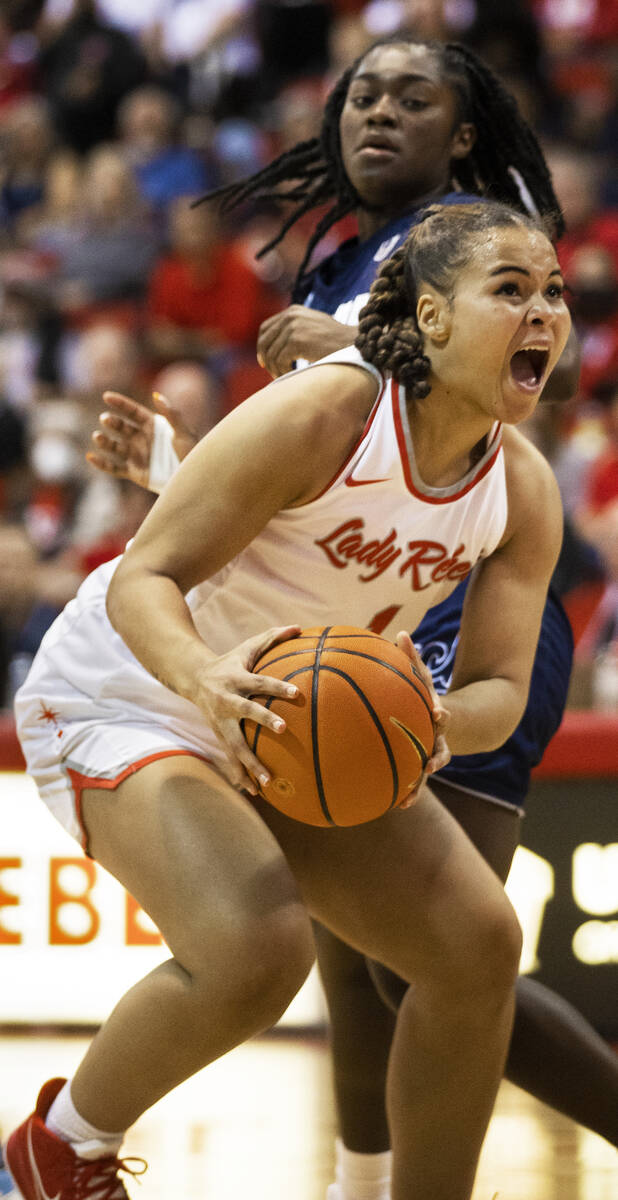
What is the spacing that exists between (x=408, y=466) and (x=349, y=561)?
0.57 ft

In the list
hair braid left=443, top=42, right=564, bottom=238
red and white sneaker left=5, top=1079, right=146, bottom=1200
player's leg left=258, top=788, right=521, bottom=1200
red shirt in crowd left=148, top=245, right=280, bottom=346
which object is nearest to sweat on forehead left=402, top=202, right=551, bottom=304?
hair braid left=443, top=42, right=564, bottom=238

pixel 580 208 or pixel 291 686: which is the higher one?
pixel 291 686

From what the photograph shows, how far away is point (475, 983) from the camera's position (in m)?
2.27

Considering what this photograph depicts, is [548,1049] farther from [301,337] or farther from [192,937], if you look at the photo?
[301,337]

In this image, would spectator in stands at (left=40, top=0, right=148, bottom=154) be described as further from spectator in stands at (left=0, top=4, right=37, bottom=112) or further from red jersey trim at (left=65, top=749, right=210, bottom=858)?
red jersey trim at (left=65, top=749, right=210, bottom=858)

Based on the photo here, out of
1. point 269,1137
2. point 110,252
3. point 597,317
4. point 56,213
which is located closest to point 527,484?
point 269,1137

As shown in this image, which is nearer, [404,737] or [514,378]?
[404,737]

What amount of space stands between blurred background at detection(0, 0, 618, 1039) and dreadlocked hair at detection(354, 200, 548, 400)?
6.95 feet

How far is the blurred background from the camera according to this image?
4.19 metres

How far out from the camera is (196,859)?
211 cm

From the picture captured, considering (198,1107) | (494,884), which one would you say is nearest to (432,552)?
(494,884)

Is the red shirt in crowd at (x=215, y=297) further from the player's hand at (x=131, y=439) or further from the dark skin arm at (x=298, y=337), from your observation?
the dark skin arm at (x=298, y=337)

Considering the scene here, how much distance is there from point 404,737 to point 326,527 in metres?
0.40

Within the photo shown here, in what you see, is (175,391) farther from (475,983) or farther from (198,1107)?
(475,983)
